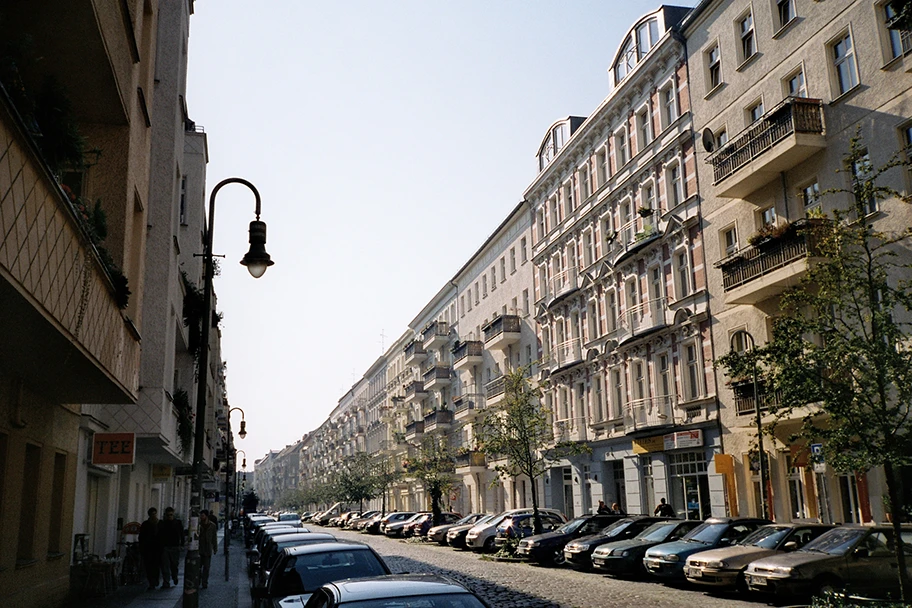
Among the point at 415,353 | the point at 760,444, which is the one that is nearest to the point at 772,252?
the point at 760,444

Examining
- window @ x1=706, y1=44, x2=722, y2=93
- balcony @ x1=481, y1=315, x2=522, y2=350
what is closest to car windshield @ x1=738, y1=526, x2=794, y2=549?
window @ x1=706, y1=44, x2=722, y2=93

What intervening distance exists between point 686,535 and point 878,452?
858 cm

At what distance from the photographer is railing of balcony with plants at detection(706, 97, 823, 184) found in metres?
24.4

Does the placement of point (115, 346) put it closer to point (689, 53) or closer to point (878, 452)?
point (878, 452)

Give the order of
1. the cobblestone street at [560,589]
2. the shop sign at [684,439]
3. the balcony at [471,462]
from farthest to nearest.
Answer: the balcony at [471,462]
the shop sign at [684,439]
the cobblestone street at [560,589]

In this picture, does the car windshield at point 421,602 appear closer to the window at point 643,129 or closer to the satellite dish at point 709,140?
the satellite dish at point 709,140

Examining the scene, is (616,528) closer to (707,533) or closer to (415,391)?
(707,533)

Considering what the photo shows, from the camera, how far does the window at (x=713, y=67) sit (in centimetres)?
3046

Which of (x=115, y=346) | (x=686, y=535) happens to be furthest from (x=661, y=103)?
(x=115, y=346)

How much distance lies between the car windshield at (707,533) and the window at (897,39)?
498 inches

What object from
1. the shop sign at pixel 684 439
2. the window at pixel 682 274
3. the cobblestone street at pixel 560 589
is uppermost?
the window at pixel 682 274

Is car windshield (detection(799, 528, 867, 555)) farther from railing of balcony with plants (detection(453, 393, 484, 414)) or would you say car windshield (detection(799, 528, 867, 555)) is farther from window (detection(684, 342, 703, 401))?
railing of balcony with plants (detection(453, 393, 484, 414))

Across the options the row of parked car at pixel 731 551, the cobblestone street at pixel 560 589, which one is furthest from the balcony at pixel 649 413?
the cobblestone street at pixel 560 589

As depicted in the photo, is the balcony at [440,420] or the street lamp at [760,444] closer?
the street lamp at [760,444]
